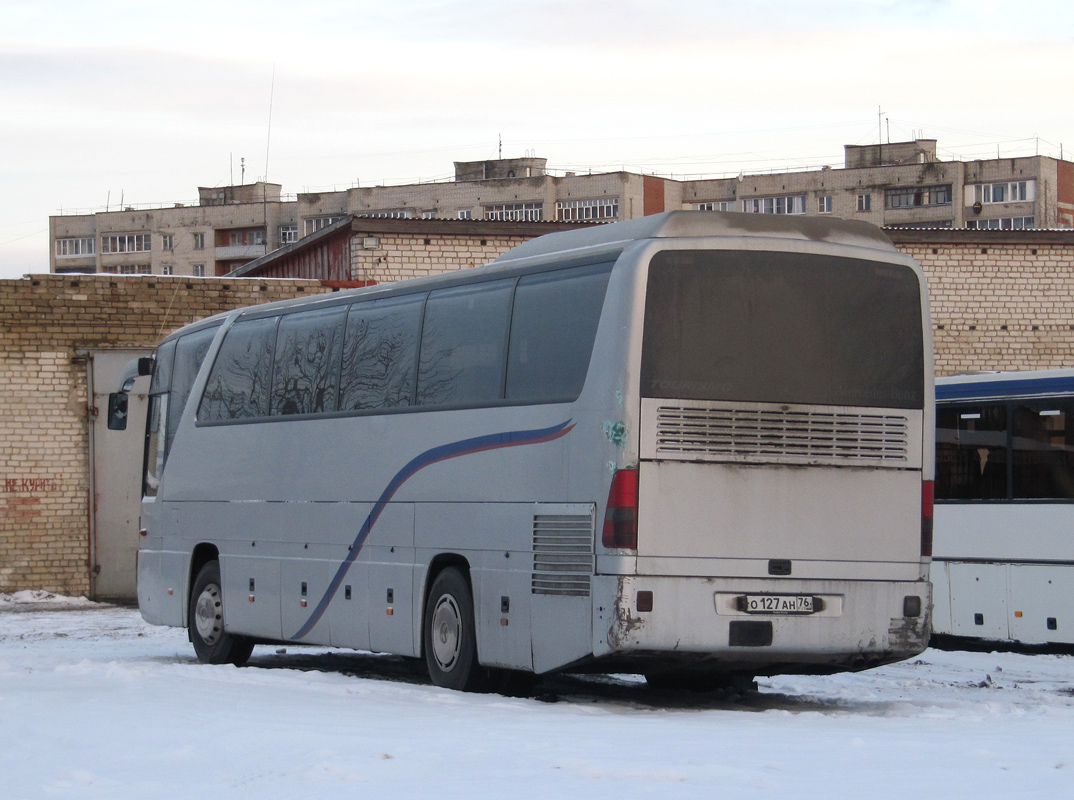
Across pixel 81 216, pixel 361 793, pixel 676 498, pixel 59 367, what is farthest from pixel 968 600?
pixel 81 216

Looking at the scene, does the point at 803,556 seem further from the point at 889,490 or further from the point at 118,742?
the point at 118,742

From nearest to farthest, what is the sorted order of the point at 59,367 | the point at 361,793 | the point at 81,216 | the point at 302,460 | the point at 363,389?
the point at 361,793 → the point at 363,389 → the point at 302,460 → the point at 59,367 → the point at 81,216

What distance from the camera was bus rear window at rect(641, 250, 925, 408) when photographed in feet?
34.1

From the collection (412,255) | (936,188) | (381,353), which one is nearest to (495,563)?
(381,353)

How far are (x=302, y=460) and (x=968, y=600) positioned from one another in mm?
7101

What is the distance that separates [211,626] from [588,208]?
3261 inches

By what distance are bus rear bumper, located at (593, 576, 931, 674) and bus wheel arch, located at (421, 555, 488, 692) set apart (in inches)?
56.4

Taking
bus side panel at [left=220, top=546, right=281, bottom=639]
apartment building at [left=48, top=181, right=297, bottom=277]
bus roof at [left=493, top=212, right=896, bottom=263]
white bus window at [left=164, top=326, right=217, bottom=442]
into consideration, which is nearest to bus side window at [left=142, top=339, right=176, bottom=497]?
white bus window at [left=164, top=326, right=217, bottom=442]

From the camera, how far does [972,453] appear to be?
55.3 feet

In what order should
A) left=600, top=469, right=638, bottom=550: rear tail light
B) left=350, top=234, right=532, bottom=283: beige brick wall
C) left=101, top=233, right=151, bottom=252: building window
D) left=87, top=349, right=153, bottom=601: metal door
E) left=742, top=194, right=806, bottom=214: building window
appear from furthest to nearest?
left=101, top=233, right=151, bottom=252: building window
left=742, top=194, right=806, bottom=214: building window
left=350, top=234, right=532, bottom=283: beige brick wall
left=87, top=349, right=153, bottom=601: metal door
left=600, top=469, right=638, bottom=550: rear tail light

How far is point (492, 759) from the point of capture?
7445 millimetres

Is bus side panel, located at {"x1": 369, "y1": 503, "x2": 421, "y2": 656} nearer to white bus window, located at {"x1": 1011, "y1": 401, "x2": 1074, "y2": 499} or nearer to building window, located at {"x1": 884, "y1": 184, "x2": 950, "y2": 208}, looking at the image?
white bus window, located at {"x1": 1011, "y1": 401, "x2": 1074, "y2": 499}

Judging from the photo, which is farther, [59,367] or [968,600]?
[59,367]

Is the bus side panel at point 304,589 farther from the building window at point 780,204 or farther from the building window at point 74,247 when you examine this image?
the building window at point 74,247
